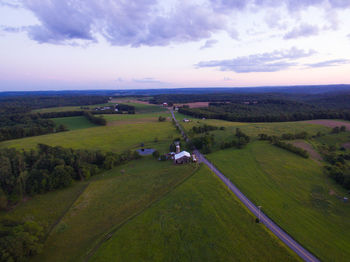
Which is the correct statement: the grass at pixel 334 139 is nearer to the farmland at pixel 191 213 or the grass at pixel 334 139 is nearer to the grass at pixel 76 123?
the farmland at pixel 191 213

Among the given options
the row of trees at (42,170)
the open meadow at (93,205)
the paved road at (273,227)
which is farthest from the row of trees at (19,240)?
the paved road at (273,227)

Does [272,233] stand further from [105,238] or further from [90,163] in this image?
[90,163]

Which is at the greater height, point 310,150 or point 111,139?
point 111,139

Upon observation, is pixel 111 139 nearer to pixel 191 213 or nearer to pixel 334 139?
pixel 191 213

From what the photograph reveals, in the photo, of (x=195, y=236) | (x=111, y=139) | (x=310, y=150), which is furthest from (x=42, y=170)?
(x=310, y=150)

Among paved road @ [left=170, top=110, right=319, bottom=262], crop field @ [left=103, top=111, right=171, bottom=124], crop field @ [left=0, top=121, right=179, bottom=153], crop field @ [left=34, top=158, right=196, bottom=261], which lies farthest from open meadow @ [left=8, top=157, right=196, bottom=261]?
crop field @ [left=103, top=111, right=171, bottom=124]

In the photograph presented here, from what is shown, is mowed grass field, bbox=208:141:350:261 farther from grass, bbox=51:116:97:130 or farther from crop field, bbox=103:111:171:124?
grass, bbox=51:116:97:130
